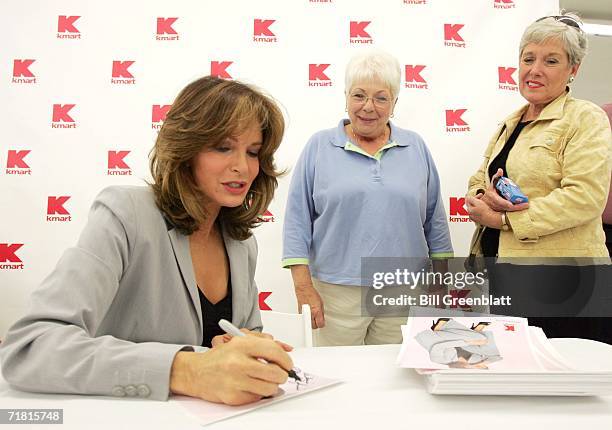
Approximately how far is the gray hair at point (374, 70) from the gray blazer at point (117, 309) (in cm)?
98

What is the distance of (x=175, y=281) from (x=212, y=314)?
0.47 feet

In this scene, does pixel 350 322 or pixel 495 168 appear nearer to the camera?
pixel 495 168

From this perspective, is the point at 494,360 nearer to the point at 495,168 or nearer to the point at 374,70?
the point at 495,168

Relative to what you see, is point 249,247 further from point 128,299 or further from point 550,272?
point 550,272

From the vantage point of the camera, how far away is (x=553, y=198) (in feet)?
5.01

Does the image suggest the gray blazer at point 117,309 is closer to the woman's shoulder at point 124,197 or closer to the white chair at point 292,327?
the woman's shoulder at point 124,197

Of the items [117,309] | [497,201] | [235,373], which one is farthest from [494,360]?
[497,201]

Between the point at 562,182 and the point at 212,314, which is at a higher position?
the point at 562,182

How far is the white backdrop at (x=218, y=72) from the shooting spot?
2500mm

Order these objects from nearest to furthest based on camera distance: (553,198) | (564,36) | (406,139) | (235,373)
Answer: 1. (235,373)
2. (553,198)
3. (564,36)
4. (406,139)

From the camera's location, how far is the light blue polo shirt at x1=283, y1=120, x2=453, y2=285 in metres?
1.82

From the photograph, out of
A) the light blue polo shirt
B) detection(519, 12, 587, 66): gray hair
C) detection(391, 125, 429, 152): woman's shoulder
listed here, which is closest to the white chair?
the light blue polo shirt

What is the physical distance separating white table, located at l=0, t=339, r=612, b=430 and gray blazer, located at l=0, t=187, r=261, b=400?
0.03 m

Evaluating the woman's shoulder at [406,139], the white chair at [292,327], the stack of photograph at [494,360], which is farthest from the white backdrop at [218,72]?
the stack of photograph at [494,360]
